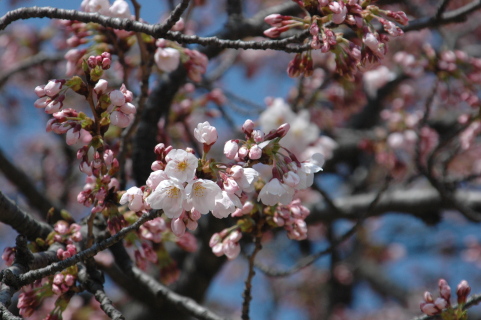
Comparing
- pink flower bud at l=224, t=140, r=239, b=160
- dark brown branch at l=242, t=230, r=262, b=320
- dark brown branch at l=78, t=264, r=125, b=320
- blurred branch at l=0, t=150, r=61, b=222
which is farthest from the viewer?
blurred branch at l=0, t=150, r=61, b=222

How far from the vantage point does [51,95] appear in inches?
59.5

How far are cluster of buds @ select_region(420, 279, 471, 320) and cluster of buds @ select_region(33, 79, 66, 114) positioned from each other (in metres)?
1.38

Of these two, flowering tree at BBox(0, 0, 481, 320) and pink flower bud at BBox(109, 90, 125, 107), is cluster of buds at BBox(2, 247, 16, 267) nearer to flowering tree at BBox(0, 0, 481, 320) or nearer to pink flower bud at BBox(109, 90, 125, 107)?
flowering tree at BBox(0, 0, 481, 320)

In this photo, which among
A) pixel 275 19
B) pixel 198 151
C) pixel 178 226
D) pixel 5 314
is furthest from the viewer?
pixel 198 151

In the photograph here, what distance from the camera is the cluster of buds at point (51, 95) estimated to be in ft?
4.90

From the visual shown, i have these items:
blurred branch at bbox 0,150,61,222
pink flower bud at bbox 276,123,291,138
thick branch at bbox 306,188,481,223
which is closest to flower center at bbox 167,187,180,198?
pink flower bud at bbox 276,123,291,138

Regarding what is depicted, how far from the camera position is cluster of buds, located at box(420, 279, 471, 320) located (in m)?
1.67

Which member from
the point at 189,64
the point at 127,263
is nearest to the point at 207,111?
the point at 189,64

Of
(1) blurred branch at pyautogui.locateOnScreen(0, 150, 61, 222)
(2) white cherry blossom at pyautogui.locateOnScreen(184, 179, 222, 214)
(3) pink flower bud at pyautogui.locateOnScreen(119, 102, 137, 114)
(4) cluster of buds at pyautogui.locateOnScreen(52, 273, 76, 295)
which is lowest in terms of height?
(1) blurred branch at pyautogui.locateOnScreen(0, 150, 61, 222)

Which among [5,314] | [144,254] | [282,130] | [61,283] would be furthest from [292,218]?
[5,314]

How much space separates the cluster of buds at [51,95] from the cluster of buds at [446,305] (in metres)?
1.38

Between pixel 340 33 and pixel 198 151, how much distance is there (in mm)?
1509

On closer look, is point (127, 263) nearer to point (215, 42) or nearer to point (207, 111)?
point (215, 42)

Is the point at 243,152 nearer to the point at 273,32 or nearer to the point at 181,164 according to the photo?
the point at 181,164
